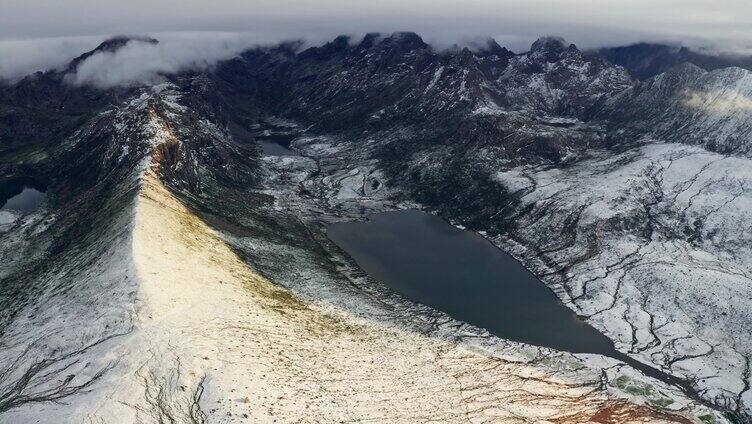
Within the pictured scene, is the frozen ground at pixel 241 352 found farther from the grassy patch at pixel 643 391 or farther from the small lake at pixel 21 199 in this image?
the small lake at pixel 21 199

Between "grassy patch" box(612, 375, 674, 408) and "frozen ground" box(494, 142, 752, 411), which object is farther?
"frozen ground" box(494, 142, 752, 411)

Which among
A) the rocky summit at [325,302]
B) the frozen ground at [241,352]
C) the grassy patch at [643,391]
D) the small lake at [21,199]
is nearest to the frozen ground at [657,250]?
the rocky summit at [325,302]

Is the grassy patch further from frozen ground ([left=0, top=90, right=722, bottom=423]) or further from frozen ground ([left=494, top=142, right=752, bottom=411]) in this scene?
frozen ground ([left=494, top=142, right=752, bottom=411])

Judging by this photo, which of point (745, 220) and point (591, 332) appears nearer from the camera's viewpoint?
point (591, 332)

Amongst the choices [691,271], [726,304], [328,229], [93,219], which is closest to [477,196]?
[328,229]

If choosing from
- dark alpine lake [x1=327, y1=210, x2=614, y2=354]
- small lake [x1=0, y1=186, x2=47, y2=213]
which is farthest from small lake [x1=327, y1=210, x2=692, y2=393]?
small lake [x1=0, y1=186, x2=47, y2=213]

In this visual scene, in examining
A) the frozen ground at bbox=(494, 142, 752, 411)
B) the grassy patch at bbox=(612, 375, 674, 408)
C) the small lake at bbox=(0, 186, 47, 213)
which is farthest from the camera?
the small lake at bbox=(0, 186, 47, 213)

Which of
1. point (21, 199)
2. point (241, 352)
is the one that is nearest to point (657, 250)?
point (241, 352)

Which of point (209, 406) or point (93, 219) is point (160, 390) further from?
point (93, 219)

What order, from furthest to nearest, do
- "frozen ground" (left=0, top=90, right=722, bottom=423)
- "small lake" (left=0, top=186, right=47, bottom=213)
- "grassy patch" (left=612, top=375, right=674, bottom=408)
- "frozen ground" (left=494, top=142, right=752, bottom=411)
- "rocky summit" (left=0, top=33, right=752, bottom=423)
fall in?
1. "small lake" (left=0, top=186, right=47, bottom=213)
2. "frozen ground" (left=494, top=142, right=752, bottom=411)
3. "grassy patch" (left=612, top=375, right=674, bottom=408)
4. "rocky summit" (left=0, top=33, right=752, bottom=423)
5. "frozen ground" (left=0, top=90, right=722, bottom=423)
